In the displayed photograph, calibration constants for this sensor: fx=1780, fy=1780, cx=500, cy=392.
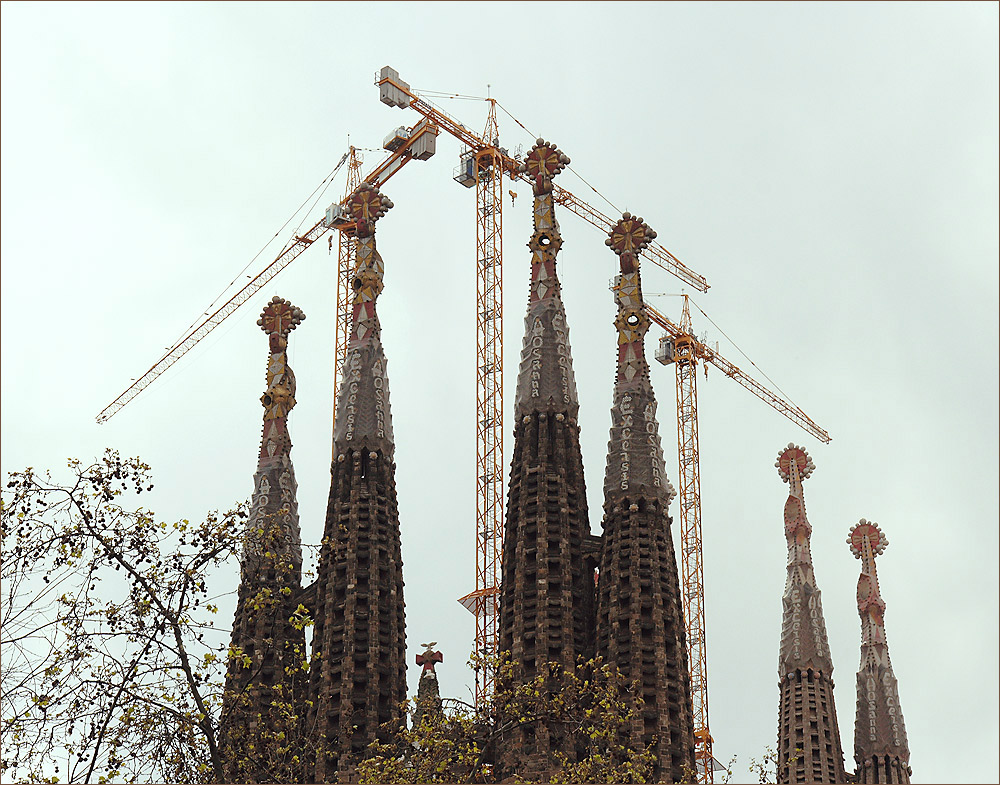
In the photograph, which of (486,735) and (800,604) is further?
(800,604)

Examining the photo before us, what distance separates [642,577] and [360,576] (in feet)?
29.1

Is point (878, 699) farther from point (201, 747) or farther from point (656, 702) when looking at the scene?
point (201, 747)

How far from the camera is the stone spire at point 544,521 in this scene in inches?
2020

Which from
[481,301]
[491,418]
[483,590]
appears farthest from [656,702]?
[481,301]

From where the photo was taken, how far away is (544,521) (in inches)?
2103

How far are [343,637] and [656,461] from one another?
425 inches

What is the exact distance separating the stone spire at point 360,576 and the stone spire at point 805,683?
1223 cm

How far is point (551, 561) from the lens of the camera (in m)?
53.1

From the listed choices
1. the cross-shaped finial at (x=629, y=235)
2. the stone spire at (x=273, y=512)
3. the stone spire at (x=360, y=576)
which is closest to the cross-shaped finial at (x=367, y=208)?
the stone spire at (x=360, y=576)

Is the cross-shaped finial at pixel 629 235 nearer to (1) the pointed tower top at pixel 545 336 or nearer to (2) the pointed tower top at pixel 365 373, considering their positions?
(1) the pointed tower top at pixel 545 336

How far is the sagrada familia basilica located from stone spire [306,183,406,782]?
0.21ft

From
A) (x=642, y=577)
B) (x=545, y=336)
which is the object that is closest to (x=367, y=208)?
(x=545, y=336)

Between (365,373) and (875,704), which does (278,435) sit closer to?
(365,373)

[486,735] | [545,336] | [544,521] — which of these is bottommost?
[486,735]
